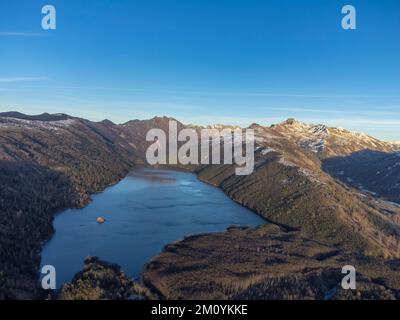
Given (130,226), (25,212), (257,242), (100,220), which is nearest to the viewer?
(257,242)

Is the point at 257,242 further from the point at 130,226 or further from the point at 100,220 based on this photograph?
the point at 100,220

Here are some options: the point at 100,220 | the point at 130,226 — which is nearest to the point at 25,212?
the point at 100,220

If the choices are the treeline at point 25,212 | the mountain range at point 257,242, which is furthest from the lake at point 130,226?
the mountain range at point 257,242

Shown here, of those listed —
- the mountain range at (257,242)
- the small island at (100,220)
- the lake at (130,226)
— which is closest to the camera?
the mountain range at (257,242)

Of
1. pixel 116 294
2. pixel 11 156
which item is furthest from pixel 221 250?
pixel 11 156

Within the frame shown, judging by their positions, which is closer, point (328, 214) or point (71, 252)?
point (71, 252)

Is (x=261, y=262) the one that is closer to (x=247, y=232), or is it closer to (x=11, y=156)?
(x=247, y=232)

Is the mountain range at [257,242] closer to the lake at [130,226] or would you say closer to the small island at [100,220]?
the lake at [130,226]

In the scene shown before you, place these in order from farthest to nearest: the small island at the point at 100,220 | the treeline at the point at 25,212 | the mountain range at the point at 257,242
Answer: the small island at the point at 100,220, the mountain range at the point at 257,242, the treeline at the point at 25,212

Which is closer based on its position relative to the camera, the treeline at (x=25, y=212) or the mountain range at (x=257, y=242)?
the treeline at (x=25, y=212)
